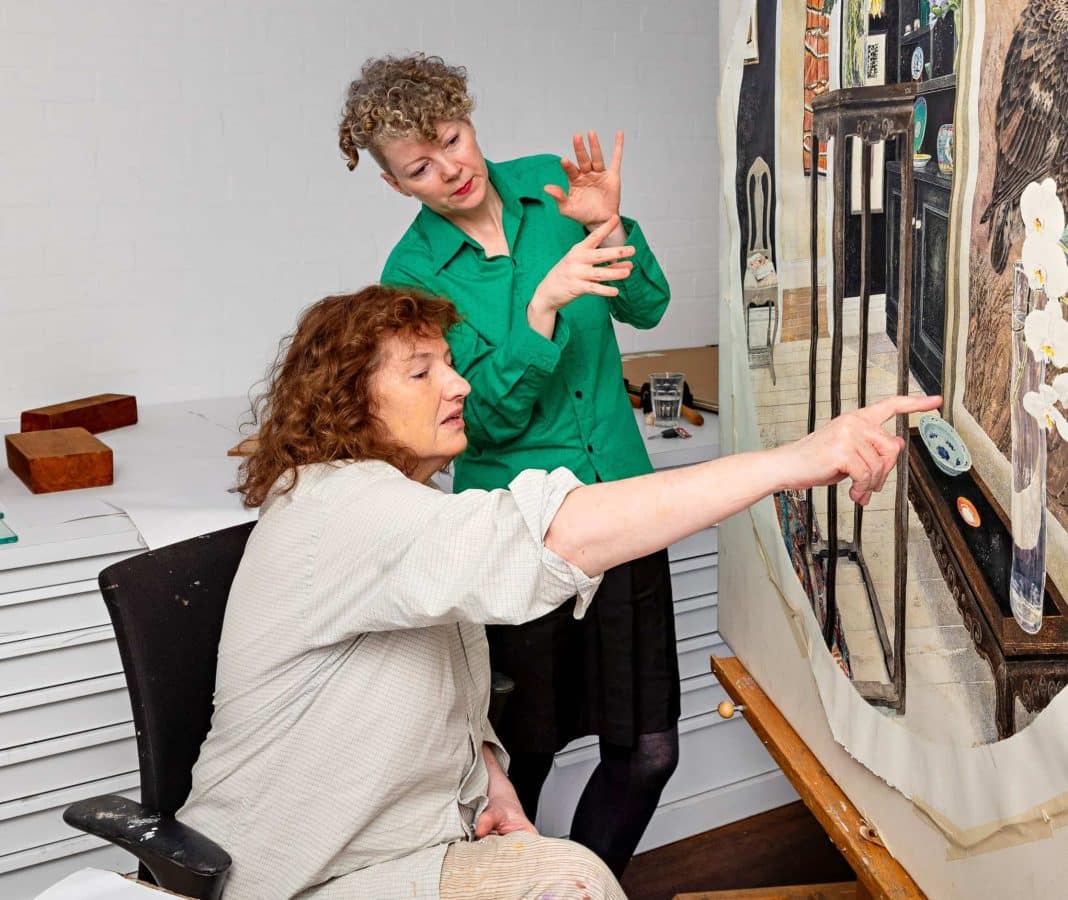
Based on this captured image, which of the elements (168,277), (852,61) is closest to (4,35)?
(168,277)

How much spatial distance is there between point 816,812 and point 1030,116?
0.97 metres

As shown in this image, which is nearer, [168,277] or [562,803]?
[562,803]

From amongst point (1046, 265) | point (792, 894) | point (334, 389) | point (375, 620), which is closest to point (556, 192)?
point (334, 389)

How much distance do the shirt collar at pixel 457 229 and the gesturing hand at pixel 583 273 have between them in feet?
0.72

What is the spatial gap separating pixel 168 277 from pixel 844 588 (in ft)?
7.53

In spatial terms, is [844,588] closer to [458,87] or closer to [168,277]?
[458,87]

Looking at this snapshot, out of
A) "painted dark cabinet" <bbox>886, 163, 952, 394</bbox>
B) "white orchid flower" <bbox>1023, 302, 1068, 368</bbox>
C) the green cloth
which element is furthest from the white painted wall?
"white orchid flower" <bbox>1023, 302, 1068, 368</bbox>

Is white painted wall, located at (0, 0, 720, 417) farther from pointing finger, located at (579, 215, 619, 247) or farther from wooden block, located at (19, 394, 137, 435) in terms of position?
pointing finger, located at (579, 215, 619, 247)

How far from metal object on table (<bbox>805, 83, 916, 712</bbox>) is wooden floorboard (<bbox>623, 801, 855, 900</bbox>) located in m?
1.27

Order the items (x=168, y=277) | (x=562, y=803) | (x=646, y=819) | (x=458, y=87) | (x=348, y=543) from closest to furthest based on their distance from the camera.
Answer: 1. (x=348, y=543)
2. (x=458, y=87)
3. (x=646, y=819)
4. (x=562, y=803)
5. (x=168, y=277)

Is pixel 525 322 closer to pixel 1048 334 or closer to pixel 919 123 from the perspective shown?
pixel 919 123

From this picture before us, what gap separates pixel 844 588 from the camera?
4.91 feet

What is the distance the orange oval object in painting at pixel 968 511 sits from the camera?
3.77ft

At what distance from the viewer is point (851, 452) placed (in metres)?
1.04
